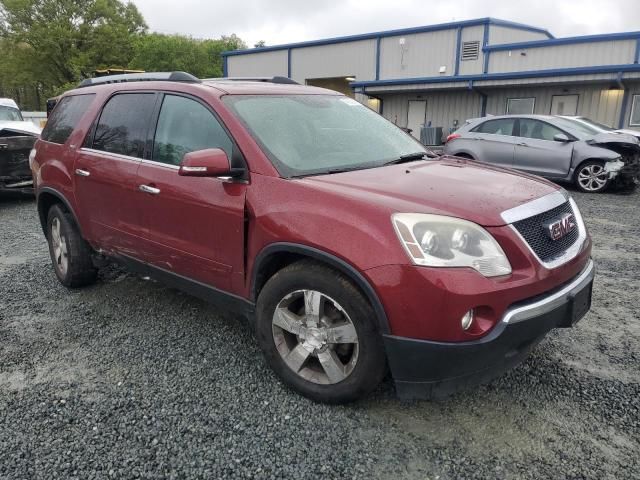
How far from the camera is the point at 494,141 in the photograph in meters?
10.8

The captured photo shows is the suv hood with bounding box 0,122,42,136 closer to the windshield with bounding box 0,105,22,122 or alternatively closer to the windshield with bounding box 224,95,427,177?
the windshield with bounding box 0,105,22,122

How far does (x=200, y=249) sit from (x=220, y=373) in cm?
79

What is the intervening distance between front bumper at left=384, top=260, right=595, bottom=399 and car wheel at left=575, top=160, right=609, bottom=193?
8494 millimetres

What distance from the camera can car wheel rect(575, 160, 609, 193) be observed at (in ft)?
32.2

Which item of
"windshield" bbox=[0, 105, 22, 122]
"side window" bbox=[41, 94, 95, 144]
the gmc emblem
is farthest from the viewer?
"windshield" bbox=[0, 105, 22, 122]

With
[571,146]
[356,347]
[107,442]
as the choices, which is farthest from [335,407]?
[571,146]

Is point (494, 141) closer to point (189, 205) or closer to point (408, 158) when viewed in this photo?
point (408, 158)

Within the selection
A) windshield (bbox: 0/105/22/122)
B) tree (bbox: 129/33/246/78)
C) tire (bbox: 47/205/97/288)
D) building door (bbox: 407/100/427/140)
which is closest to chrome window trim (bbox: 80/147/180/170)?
tire (bbox: 47/205/97/288)

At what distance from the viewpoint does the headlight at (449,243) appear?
2.34 metres

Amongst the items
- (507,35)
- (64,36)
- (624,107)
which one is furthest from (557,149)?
(64,36)

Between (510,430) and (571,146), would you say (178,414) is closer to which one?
(510,430)

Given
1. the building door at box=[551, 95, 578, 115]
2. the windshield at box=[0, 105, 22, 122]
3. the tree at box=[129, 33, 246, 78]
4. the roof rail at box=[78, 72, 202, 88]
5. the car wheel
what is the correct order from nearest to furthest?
the roof rail at box=[78, 72, 202, 88]
the car wheel
the windshield at box=[0, 105, 22, 122]
the building door at box=[551, 95, 578, 115]
the tree at box=[129, 33, 246, 78]

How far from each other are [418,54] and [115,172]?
2374 centimetres

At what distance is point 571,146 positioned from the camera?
999 cm
